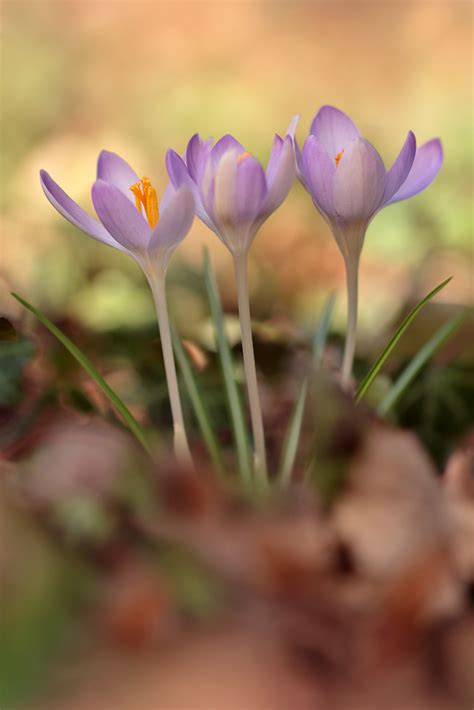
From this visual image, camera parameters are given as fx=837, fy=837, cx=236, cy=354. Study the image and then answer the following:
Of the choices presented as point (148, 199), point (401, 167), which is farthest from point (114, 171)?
point (401, 167)

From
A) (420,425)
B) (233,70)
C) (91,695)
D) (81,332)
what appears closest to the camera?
(91,695)

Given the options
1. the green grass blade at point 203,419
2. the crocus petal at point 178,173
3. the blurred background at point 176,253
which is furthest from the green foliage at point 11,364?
the crocus petal at point 178,173

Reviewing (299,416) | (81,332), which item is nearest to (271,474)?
(299,416)

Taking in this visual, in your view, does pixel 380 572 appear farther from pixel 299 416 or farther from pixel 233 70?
pixel 233 70

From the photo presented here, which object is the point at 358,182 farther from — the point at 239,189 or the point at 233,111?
the point at 233,111

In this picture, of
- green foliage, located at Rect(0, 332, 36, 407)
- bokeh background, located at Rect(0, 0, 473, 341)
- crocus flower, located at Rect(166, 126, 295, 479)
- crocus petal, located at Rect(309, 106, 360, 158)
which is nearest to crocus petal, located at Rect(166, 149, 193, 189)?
crocus flower, located at Rect(166, 126, 295, 479)
